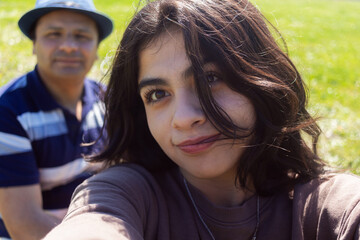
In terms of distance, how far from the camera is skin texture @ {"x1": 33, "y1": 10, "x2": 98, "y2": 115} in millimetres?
3557

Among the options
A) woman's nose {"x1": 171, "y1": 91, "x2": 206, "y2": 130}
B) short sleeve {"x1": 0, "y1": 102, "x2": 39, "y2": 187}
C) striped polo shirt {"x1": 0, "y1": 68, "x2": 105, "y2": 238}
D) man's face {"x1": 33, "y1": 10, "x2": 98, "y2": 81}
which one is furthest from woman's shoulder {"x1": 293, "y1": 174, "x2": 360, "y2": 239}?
man's face {"x1": 33, "y1": 10, "x2": 98, "y2": 81}

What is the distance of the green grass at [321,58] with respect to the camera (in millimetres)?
4539

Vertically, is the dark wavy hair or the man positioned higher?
the dark wavy hair

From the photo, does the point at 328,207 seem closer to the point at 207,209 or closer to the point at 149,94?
the point at 207,209

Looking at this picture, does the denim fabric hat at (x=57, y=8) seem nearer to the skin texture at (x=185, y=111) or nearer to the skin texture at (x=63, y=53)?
the skin texture at (x=63, y=53)

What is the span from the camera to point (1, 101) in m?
3.13

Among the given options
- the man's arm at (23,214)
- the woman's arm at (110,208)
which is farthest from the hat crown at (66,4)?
the woman's arm at (110,208)

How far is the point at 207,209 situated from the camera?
1994 mm

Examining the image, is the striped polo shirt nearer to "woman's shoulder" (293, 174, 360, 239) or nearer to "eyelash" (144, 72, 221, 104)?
"eyelash" (144, 72, 221, 104)

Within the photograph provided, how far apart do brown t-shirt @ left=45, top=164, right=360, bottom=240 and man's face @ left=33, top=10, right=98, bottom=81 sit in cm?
171

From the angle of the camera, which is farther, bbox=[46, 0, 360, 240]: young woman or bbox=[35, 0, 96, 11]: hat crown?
bbox=[35, 0, 96, 11]: hat crown

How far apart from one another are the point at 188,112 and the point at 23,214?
1654 mm

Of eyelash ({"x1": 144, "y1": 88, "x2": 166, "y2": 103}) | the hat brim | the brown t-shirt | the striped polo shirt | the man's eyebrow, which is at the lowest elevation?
the striped polo shirt

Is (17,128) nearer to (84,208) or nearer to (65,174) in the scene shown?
(65,174)
